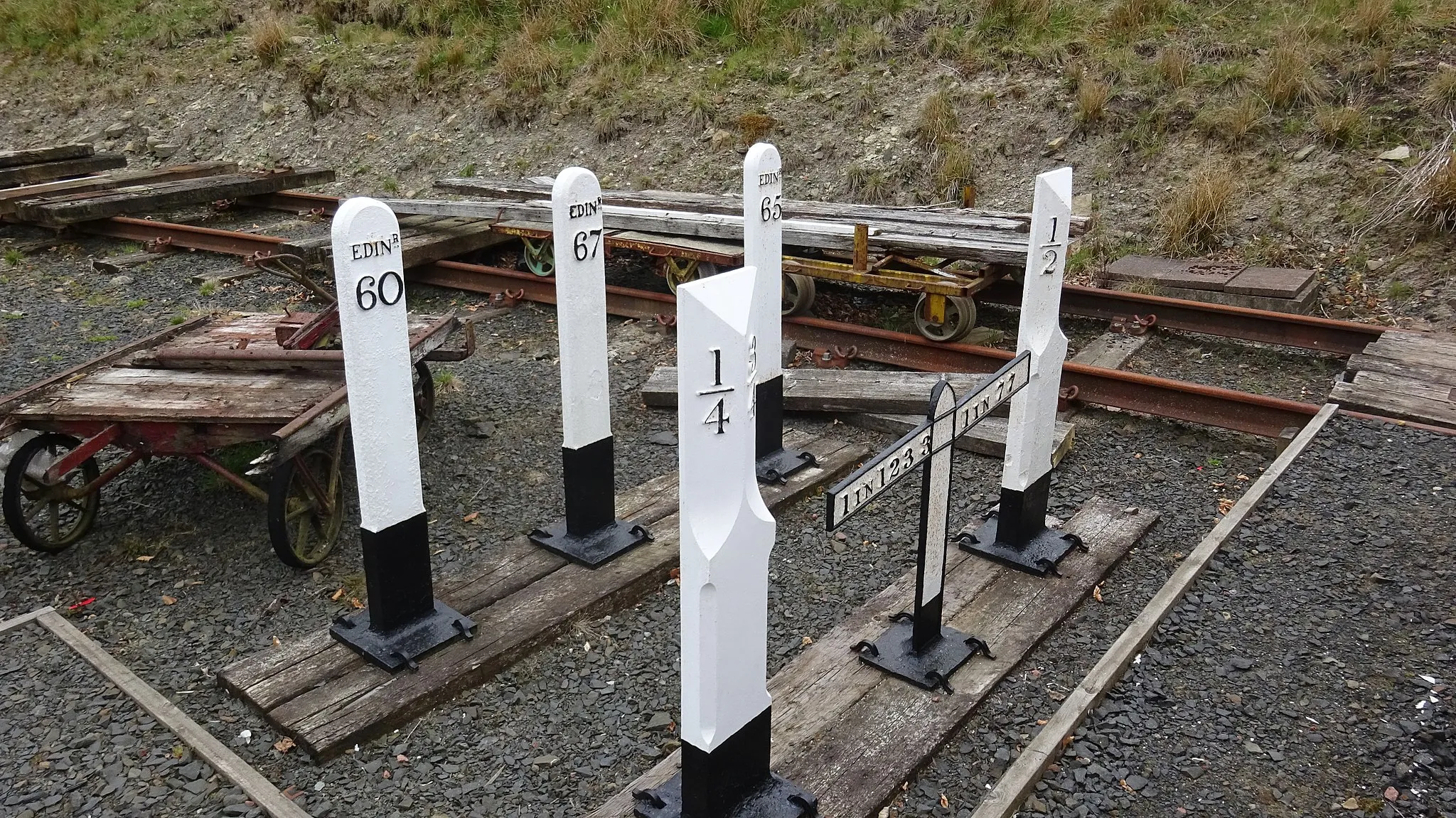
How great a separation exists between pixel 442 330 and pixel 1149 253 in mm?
6230

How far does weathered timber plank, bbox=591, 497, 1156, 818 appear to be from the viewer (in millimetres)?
3496

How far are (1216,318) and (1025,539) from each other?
359 cm

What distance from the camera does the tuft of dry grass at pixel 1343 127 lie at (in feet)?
31.3

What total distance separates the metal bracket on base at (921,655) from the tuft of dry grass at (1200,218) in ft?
19.8

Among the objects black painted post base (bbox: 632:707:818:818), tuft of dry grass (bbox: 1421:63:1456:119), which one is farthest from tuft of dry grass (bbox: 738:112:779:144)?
black painted post base (bbox: 632:707:818:818)

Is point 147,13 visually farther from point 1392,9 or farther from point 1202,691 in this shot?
point 1202,691

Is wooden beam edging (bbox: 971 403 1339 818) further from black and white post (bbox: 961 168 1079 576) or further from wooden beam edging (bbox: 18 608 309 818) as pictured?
wooden beam edging (bbox: 18 608 309 818)

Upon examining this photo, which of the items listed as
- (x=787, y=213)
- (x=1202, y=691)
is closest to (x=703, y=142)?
(x=787, y=213)

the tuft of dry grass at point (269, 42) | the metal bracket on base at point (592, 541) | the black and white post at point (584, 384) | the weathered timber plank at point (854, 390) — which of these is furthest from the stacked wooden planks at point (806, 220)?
the tuft of dry grass at point (269, 42)

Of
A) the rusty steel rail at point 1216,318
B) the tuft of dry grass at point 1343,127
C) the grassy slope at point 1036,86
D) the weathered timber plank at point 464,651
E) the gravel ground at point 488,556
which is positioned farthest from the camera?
the tuft of dry grass at point 1343,127

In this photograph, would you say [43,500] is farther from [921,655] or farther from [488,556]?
[921,655]

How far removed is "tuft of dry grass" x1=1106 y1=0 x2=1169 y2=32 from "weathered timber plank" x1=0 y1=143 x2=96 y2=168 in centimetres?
1374

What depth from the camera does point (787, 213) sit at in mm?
8945

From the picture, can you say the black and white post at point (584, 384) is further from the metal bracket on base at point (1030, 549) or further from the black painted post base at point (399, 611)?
the metal bracket on base at point (1030, 549)
